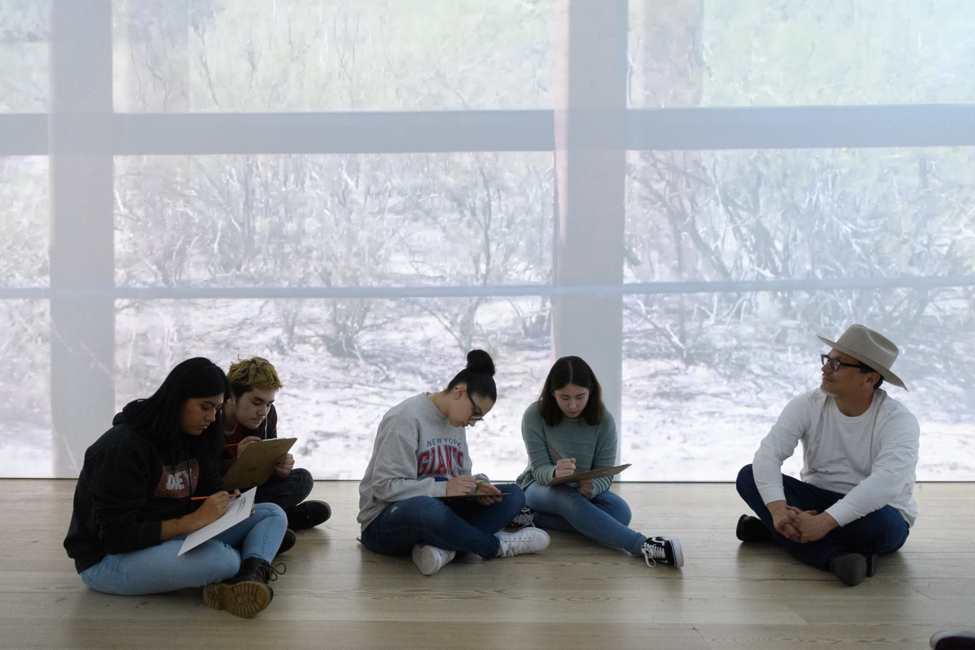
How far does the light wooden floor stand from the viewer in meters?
2.25

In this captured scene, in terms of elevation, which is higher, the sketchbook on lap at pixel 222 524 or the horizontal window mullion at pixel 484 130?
the horizontal window mullion at pixel 484 130

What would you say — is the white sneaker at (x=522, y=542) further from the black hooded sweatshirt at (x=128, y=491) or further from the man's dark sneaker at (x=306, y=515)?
the black hooded sweatshirt at (x=128, y=491)

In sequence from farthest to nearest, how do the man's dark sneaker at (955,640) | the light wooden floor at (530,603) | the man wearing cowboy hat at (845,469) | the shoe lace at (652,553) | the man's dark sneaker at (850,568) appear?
the shoe lace at (652,553) < the man wearing cowboy hat at (845,469) < the man's dark sneaker at (850,568) < the light wooden floor at (530,603) < the man's dark sneaker at (955,640)

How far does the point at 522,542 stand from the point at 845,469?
114 cm

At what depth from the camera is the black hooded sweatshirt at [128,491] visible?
231cm

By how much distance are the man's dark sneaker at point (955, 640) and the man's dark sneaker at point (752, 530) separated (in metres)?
1.25

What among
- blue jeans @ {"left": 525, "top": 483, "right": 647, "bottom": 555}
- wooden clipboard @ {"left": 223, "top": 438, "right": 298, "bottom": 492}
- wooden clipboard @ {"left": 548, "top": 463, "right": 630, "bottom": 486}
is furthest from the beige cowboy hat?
wooden clipboard @ {"left": 223, "top": 438, "right": 298, "bottom": 492}

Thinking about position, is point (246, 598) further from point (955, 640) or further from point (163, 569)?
point (955, 640)

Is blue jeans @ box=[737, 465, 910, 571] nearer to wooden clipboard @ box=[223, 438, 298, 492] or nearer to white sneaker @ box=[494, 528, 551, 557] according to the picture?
white sneaker @ box=[494, 528, 551, 557]

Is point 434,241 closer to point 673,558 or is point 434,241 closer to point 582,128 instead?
point 582,128

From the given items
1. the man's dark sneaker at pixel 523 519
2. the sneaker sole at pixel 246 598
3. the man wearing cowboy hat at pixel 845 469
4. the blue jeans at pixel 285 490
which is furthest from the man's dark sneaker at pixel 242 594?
the man wearing cowboy hat at pixel 845 469

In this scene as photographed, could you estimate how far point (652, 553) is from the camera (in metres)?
2.94

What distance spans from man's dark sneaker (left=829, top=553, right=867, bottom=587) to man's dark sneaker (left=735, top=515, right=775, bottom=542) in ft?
1.57

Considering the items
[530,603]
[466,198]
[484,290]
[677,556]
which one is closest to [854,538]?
[677,556]
